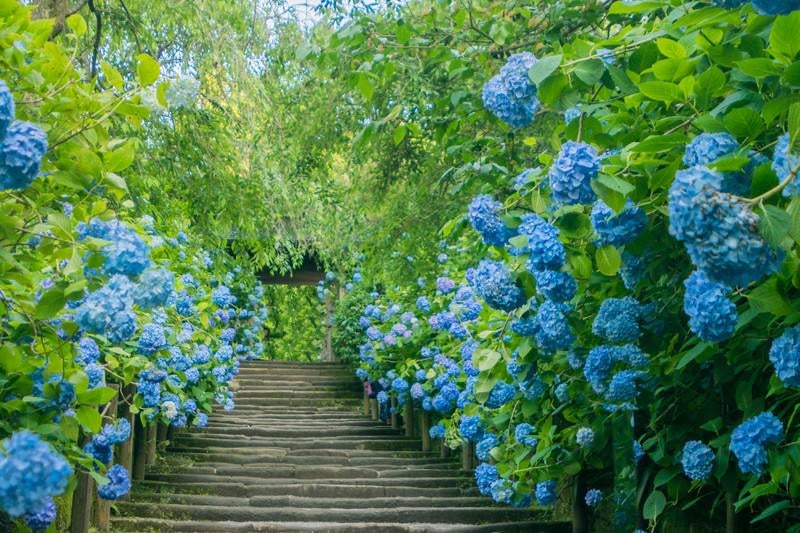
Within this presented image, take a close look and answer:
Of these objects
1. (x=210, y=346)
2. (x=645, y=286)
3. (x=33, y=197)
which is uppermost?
(x=210, y=346)

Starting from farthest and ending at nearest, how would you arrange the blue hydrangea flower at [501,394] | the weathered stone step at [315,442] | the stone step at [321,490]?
the weathered stone step at [315,442], the stone step at [321,490], the blue hydrangea flower at [501,394]

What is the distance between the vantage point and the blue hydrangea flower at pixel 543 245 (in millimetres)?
2512

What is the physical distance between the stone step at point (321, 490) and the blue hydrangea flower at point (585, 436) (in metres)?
3.46

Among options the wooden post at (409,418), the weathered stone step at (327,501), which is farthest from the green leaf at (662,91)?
the wooden post at (409,418)

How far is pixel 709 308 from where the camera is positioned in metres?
2.05

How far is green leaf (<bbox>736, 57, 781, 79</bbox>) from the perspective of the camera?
1940mm

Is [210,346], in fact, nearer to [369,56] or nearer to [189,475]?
[189,475]

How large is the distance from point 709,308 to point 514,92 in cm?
81

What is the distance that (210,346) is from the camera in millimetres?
8141

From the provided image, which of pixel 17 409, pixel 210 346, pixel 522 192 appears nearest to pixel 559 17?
pixel 522 192

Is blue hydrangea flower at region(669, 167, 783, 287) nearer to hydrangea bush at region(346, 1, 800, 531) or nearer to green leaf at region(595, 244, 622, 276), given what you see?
hydrangea bush at region(346, 1, 800, 531)

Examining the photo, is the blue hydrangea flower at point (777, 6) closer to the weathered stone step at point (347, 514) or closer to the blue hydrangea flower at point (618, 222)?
the blue hydrangea flower at point (618, 222)

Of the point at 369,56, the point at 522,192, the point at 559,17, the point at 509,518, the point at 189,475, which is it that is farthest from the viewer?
the point at 189,475

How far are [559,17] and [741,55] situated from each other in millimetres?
2288
